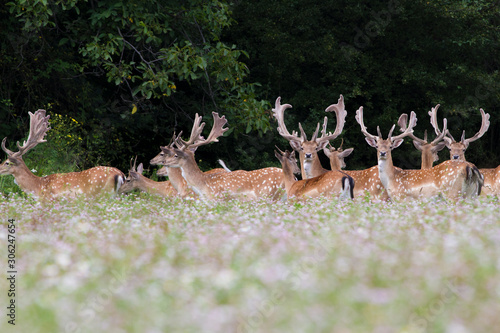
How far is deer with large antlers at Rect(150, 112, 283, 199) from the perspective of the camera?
32.8 feet

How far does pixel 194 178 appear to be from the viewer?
34.1 feet

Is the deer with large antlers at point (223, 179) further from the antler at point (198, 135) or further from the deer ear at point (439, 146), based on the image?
the deer ear at point (439, 146)

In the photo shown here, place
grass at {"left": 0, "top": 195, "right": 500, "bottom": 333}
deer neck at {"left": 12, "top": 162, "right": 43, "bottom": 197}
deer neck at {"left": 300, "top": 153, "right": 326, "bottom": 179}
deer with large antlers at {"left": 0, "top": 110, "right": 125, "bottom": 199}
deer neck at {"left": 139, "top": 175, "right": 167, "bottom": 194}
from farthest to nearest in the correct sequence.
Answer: deer neck at {"left": 139, "top": 175, "right": 167, "bottom": 194} → deer neck at {"left": 300, "top": 153, "right": 326, "bottom": 179} → deer neck at {"left": 12, "top": 162, "right": 43, "bottom": 197} → deer with large antlers at {"left": 0, "top": 110, "right": 125, "bottom": 199} → grass at {"left": 0, "top": 195, "right": 500, "bottom": 333}

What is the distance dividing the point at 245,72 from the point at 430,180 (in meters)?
10.2

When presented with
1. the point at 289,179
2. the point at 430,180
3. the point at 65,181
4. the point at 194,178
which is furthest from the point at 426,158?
the point at 65,181

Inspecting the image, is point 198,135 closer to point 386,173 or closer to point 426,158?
point 386,173

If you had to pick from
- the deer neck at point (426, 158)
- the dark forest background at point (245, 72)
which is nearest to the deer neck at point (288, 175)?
the deer neck at point (426, 158)

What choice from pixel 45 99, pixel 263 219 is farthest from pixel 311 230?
pixel 45 99

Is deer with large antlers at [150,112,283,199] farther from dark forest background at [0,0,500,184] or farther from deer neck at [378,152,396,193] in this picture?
dark forest background at [0,0,500,184]

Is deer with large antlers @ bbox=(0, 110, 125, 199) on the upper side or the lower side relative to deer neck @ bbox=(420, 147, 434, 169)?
upper

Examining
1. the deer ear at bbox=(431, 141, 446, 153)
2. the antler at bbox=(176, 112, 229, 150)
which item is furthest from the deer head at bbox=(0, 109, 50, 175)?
the deer ear at bbox=(431, 141, 446, 153)

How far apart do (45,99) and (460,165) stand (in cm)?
855

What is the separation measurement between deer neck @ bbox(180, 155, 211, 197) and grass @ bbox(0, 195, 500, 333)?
513 cm

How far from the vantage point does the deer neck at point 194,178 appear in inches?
408
